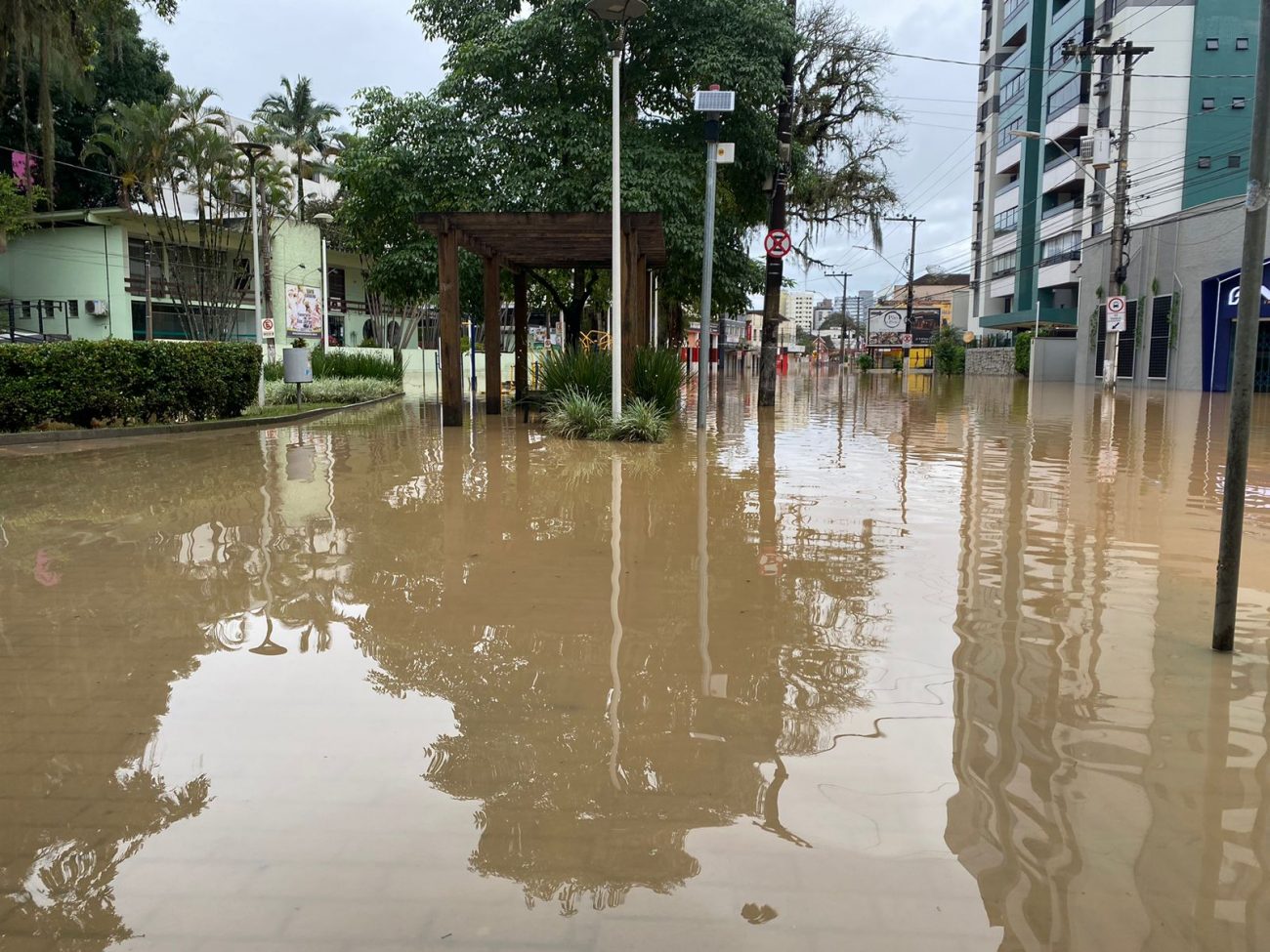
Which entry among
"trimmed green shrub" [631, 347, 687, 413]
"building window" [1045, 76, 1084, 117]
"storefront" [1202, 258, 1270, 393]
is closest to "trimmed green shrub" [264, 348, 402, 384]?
"trimmed green shrub" [631, 347, 687, 413]

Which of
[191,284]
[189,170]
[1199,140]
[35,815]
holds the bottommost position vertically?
[35,815]

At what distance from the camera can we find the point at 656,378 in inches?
656

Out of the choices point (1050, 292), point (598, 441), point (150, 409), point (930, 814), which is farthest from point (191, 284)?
point (1050, 292)

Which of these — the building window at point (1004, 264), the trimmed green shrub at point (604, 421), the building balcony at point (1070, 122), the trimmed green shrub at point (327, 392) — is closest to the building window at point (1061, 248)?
the building balcony at point (1070, 122)

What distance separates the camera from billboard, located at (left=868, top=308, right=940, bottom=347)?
82.8m

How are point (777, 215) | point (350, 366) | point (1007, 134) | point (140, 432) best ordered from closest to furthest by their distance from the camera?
point (140, 432) < point (777, 215) < point (350, 366) < point (1007, 134)

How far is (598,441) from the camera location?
556 inches

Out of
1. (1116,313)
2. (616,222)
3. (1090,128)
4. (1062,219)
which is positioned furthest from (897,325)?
(616,222)

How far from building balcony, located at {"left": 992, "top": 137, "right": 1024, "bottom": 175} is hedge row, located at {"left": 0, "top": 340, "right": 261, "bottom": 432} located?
5639 cm

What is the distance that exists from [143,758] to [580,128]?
1813cm

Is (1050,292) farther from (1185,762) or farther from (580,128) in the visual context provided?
(1185,762)

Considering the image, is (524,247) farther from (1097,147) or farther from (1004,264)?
(1004,264)

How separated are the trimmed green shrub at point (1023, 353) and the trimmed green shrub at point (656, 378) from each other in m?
40.5

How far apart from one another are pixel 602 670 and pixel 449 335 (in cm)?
1311
